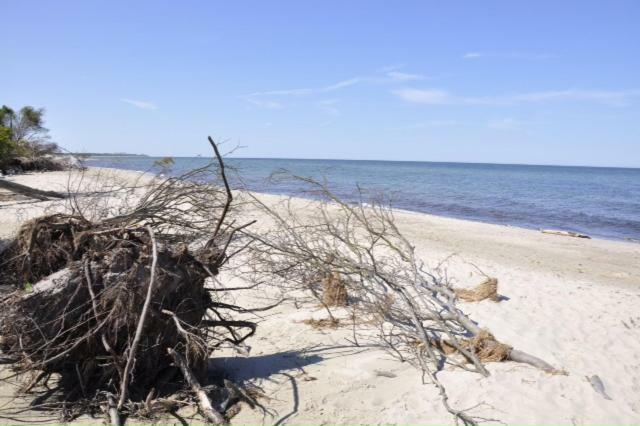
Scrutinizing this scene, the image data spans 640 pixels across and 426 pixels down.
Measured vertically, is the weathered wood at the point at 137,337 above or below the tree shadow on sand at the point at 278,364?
above

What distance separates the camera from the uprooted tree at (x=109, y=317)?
10.9 ft

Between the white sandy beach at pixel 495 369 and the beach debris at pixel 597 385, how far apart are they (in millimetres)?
63

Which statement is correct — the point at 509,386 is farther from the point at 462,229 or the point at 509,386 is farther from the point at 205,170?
the point at 462,229

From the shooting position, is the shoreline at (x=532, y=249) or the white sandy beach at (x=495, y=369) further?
the shoreline at (x=532, y=249)

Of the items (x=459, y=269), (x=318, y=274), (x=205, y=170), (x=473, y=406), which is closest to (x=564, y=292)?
(x=459, y=269)

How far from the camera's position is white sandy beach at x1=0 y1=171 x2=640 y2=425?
3.56m

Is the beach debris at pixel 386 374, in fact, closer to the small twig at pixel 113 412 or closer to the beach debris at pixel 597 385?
the beach debris at pixel 597 385

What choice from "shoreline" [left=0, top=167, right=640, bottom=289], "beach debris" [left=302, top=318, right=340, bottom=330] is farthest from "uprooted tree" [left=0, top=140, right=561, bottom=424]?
"shoreline" [left=0, top=167, right=640, bottom=289]

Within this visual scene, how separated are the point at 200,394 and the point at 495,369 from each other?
2605mm

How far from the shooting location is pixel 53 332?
3.34 metres

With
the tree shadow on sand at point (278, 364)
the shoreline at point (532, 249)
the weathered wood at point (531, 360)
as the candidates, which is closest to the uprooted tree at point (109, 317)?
the tree shadow on sand at point (278, 364)

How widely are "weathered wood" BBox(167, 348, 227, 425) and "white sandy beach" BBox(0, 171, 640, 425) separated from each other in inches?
8.9

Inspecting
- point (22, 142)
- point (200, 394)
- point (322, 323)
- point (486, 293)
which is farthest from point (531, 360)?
point (22, 142)

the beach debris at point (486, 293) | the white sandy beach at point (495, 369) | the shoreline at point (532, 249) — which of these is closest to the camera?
the white sandy beach at point (495, 369)
